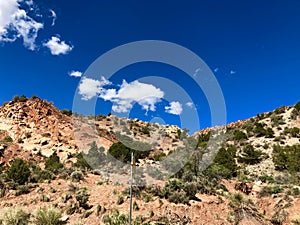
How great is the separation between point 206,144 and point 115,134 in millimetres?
13217

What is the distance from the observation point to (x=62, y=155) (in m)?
24.5

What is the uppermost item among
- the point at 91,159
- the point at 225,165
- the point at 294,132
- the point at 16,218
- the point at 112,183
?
the point at 294,132

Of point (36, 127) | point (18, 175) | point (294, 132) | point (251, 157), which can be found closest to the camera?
point (18, 175)

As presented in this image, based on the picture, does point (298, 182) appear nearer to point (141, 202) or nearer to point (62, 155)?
point (141, 202)

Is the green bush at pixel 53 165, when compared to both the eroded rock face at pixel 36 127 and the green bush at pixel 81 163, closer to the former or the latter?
the green bush at pixel 81 163

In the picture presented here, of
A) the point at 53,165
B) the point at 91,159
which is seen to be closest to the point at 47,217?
the point at 53,165

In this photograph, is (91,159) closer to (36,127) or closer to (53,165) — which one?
(53,165)

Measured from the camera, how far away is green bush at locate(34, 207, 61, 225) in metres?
10.6

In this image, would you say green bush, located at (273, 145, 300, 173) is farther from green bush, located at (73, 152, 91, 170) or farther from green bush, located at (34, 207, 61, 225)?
green bush, located at (34, 207, 61, 225)

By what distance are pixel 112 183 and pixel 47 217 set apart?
6.09 m

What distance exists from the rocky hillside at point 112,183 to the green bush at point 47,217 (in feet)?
0.12

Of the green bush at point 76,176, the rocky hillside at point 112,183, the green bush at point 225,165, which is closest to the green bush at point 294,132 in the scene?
the rocky hillside at point 112,183

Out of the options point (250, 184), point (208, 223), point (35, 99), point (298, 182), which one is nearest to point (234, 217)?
point (208, 223)

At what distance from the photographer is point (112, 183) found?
1645 centimetres
